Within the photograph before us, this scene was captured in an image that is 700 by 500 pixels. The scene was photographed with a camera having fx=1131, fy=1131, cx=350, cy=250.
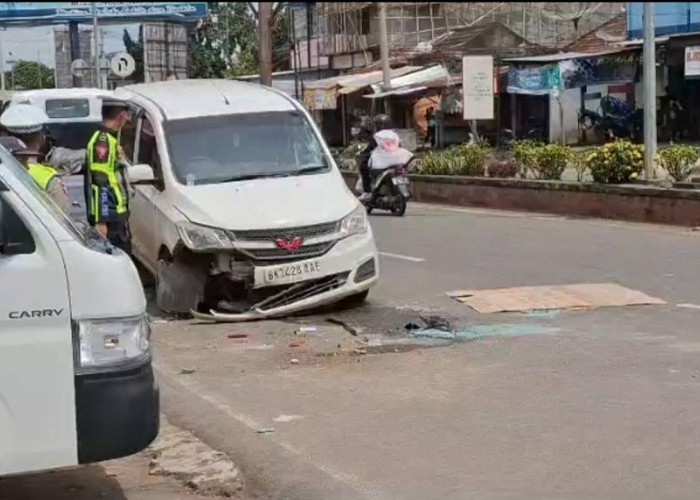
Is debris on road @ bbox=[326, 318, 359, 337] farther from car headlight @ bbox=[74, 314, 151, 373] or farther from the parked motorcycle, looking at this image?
the parked motorcycle

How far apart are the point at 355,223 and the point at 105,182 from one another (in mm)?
2155

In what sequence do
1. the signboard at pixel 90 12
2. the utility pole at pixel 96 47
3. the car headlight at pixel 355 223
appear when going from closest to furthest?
the car headlight at pixel 355 223, the utility pole at pixel 96 47, the signboard at pixel 90 12

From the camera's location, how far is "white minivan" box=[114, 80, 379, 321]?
358 inches

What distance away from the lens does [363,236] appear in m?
9.48

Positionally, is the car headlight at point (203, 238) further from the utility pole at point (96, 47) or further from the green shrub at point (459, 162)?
the utility pole at point (96, 47)

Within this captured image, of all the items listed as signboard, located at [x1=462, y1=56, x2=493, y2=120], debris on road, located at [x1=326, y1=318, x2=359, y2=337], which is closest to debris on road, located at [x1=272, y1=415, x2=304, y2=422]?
debris on road, located at [x1=326, y1=318, x2=359, y2=337]

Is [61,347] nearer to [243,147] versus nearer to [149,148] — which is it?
[243,147]

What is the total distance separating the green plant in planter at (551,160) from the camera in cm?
1881

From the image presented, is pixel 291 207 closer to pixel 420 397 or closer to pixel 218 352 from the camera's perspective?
pixel 218 352

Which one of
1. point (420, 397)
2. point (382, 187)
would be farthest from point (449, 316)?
point (382, 187)

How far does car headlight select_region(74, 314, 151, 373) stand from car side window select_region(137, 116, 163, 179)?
5728 mm

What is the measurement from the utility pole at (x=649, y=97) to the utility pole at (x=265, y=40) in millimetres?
12218

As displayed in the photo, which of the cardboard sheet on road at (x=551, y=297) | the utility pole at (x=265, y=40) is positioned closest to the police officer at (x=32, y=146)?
the cardboard sheet on road at (x=551, y=297)

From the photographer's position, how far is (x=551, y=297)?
396 inches
